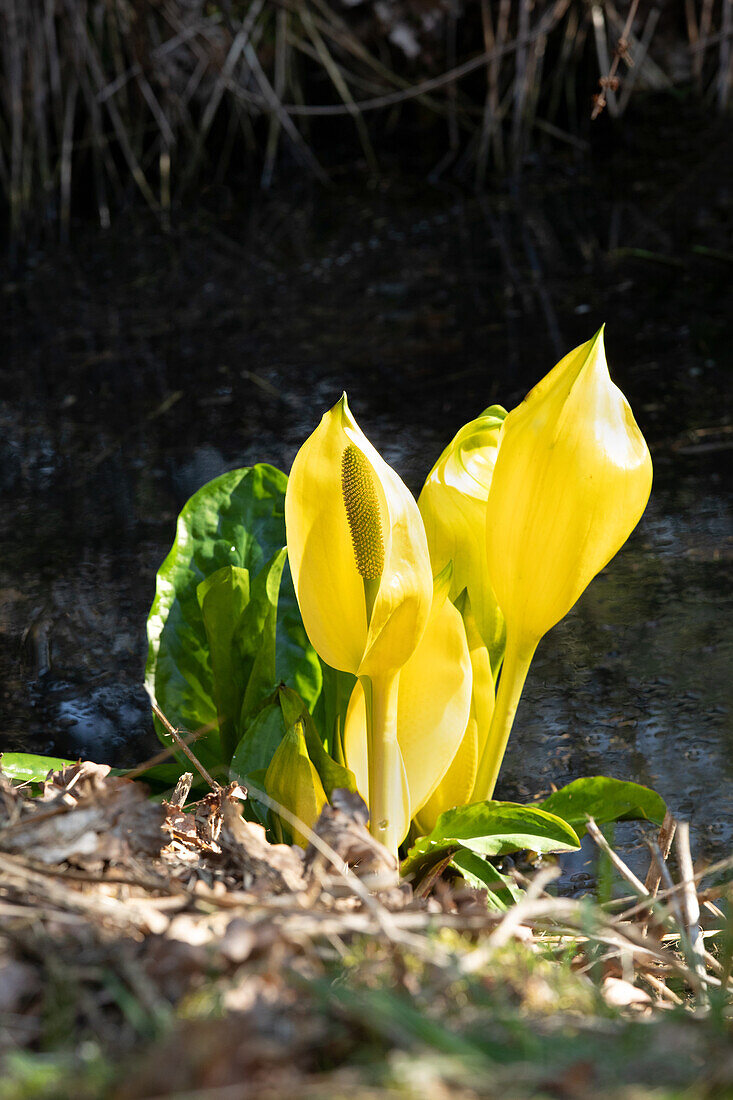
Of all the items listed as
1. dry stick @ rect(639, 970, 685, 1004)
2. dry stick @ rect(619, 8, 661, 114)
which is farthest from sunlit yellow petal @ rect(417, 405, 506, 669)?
dry stick @ rect(619, 8, 661, 114)

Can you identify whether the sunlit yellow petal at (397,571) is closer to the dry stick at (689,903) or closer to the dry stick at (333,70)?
the dry stick at (689,903)

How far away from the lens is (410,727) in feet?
2.01

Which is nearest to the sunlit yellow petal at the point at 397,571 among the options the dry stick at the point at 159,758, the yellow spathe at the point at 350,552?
the yellow spathe at the point at 350,552

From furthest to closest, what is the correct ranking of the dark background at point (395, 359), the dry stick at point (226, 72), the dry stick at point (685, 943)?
the dry stick at point (226, 72) < the dark background at point (395, 359) < the dry stick at point (685, 943)

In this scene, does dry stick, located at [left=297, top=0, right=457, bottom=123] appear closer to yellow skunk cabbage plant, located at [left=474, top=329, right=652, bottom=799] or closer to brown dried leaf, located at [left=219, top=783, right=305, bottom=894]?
yellow skunk cabbage plant, located at [left=474, top=329, right=652, bottom=799]

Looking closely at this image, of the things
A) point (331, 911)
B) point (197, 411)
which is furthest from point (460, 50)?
point (331, 911)

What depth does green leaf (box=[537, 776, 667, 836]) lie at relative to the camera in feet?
2.07

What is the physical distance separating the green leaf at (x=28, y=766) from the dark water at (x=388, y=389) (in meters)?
0.09

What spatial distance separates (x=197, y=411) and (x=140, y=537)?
286 mm

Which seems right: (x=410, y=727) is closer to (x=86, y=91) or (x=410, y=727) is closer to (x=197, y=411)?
(x=197, y=411)

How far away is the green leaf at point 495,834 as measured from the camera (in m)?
0.58

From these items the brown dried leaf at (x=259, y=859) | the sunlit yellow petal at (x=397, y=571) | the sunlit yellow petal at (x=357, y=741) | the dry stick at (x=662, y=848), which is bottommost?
the dry stick at (x=662, y=848)

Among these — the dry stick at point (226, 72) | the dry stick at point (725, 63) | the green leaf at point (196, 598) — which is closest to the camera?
the green leaf at point (196, 598)

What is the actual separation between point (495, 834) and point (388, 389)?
783 millimetres
